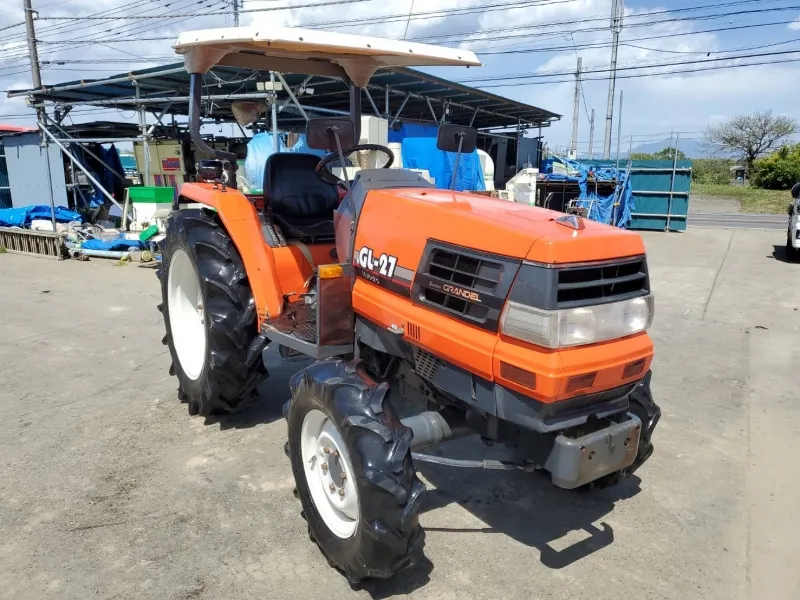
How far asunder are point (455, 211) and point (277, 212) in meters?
1.75

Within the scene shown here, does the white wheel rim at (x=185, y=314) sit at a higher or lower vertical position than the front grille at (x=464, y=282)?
lower

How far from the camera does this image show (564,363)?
2109 mm

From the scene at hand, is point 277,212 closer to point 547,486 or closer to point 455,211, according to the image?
point 455,211

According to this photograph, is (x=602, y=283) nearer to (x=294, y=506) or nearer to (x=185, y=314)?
(x=294, y=506)

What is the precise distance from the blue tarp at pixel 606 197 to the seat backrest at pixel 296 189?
38.4ft

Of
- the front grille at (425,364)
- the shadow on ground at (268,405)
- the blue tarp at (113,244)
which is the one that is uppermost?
the front grille at (425,364)

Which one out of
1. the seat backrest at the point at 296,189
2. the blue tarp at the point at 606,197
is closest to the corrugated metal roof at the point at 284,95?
the blue tarp at the point at 606,197

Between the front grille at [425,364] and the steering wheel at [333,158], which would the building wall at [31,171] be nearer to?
the steering wheel at [333,158]

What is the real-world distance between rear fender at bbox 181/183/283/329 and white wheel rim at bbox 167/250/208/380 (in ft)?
2.45

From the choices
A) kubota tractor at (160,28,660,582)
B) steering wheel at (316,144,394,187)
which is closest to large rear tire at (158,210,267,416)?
kubota tractor at (160,28,660,582)

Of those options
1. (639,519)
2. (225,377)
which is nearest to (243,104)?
(225,377)

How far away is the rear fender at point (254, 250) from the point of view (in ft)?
11.3

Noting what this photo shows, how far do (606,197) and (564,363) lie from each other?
1439cm

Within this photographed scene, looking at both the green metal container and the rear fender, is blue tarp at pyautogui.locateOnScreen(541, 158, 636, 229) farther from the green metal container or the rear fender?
the rear fender
